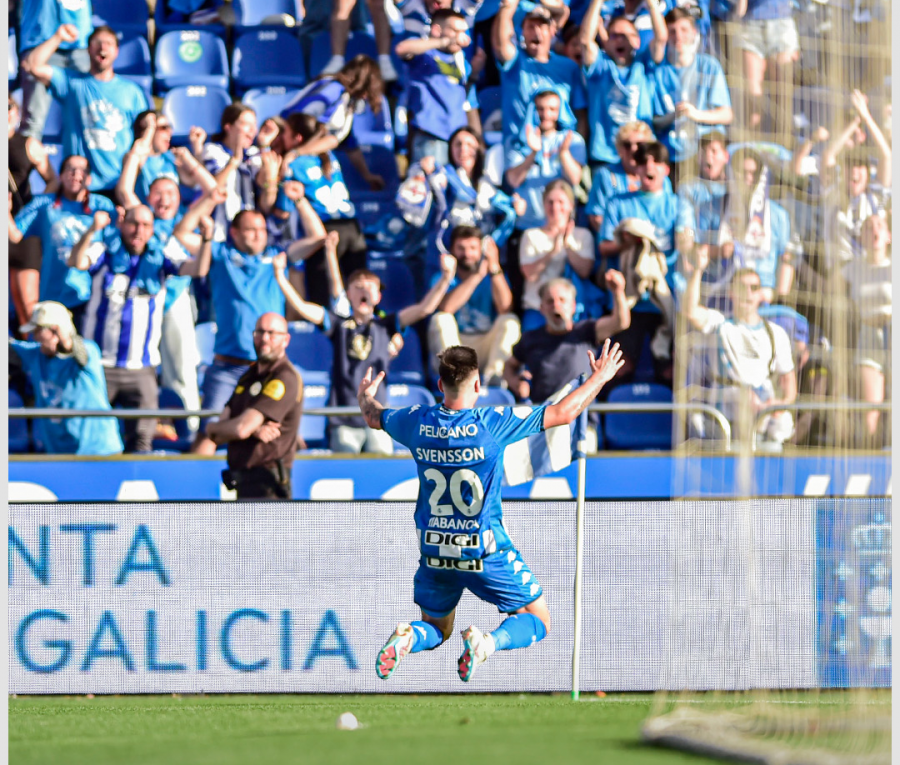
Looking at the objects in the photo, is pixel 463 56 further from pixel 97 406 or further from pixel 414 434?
pixel 414 434

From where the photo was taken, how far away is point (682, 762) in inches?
185

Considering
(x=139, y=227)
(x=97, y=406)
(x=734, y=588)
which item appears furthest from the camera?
(x=139, y=227)

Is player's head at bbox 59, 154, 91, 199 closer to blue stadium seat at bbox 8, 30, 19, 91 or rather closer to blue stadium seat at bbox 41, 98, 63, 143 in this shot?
blue stadium seat at bbox 41, 98, 63, 143

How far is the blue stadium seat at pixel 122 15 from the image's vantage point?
35.6 ft

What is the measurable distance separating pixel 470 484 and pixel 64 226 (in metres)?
5.28

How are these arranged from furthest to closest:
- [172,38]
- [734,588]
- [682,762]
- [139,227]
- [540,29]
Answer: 1. [172,38]
2. [540,29]
3. [139,227]
4. [734,588]
5. [682,762]

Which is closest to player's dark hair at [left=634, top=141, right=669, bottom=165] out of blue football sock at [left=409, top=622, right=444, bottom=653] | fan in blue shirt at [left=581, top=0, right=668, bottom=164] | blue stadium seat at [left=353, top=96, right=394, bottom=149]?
fan in blue shirt at [left=581, top=0, right=668, bottom=164]

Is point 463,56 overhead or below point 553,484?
overhead

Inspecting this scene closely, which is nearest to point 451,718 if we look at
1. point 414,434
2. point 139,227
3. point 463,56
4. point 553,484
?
point 414,434

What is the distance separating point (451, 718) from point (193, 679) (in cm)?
173

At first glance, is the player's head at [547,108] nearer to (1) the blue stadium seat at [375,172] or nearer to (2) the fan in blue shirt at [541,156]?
(2) the fan in blue shirt at [541,156]

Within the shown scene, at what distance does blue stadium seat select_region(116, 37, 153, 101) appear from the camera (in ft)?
34.9

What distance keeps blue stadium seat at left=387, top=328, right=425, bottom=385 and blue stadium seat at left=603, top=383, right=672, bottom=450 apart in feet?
4.69

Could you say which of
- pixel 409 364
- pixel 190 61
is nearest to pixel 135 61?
pixel 190 61
